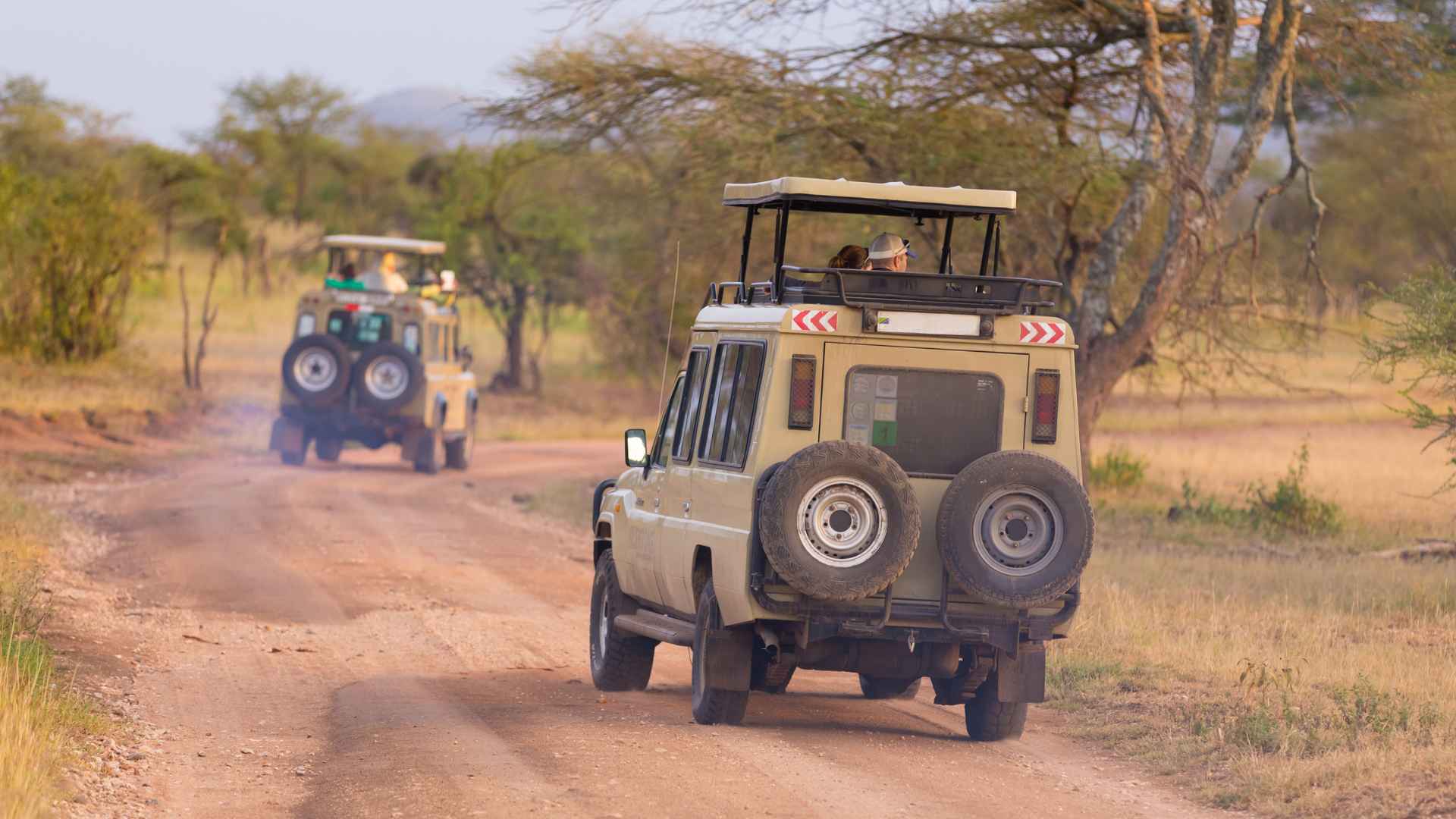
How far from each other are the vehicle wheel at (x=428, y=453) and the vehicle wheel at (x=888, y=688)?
576 inches

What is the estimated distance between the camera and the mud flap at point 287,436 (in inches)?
930

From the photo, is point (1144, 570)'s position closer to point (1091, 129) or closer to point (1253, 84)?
point (1253, 84)

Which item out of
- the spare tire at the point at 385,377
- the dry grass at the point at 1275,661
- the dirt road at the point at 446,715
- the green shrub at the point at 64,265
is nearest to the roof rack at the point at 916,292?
the dirt road at the point at 446,715

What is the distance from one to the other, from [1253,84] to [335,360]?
11.9m

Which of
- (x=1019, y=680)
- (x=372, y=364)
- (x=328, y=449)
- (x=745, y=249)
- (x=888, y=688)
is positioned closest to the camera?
(x=1019, y=680)

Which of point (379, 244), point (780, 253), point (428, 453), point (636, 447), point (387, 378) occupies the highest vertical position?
point (379, 244)

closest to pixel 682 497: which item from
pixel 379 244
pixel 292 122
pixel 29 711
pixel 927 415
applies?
pixel 927 415

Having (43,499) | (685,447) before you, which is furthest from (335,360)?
(685,447)

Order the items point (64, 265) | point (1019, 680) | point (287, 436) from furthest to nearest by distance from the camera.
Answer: point (64, 265) < point (287, 436) < point (1019, 680)

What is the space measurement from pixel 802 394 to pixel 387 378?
51.2 ft

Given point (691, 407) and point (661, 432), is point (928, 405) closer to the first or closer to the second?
point (691, 407)

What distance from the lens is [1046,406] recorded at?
317 inches

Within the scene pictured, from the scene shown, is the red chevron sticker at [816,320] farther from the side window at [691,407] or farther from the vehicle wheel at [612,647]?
the vehicle wheel at [612,647]

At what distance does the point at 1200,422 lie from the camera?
1463 inches
